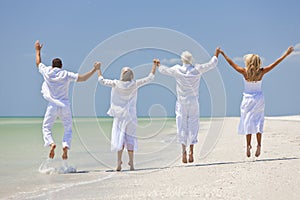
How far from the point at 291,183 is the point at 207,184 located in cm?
103

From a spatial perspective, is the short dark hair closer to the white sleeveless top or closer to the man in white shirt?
the man in white shirt

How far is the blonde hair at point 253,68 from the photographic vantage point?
8.00 m

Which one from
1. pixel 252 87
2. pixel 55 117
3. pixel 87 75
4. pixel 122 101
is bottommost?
pixel 55 117

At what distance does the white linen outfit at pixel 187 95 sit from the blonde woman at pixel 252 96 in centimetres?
63

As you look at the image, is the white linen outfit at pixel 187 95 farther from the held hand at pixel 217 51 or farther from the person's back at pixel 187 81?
the held hand at pixel 217 51

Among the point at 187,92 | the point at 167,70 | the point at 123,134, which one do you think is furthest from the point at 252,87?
the point at 123,134

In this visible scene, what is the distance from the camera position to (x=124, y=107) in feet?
25.2

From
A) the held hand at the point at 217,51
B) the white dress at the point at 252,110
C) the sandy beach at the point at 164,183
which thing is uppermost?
the held hand at the point at 217,51

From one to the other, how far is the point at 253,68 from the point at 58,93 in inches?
141

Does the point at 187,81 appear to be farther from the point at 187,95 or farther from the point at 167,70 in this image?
the point at 167,70

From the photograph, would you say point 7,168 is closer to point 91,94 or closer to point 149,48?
point 91,94

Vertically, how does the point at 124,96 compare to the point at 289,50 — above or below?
below

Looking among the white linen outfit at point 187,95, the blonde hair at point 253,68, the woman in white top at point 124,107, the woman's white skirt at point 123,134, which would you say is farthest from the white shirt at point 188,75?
the woman's white skirt at point 123,134

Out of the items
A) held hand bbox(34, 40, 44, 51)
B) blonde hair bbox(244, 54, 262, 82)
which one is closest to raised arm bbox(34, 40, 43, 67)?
held hand bbox(34, 40, 44, 51)
